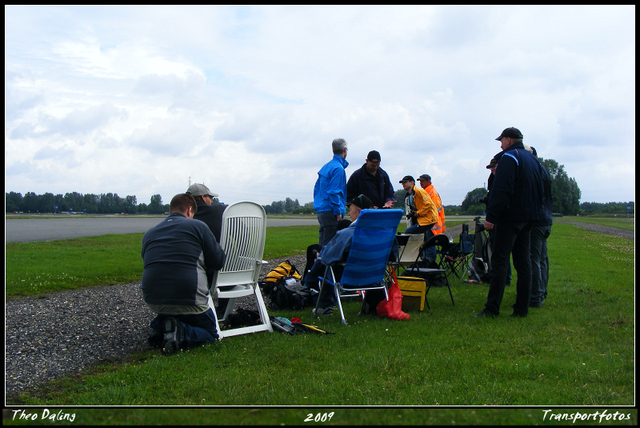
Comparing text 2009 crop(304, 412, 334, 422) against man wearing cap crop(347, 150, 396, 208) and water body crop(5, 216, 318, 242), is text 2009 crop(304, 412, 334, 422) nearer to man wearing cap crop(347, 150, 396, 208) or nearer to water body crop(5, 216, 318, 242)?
man wearing cap crop(347, 150, 396, 208)

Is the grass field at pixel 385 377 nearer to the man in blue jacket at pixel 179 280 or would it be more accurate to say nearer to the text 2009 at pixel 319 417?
the text 2009 at pixel 319 417

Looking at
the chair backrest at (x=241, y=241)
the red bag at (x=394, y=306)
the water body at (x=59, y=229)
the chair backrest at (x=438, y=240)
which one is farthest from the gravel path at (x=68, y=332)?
the water body at (x=59, y=229)

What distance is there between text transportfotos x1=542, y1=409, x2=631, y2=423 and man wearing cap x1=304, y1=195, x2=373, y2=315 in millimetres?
3410

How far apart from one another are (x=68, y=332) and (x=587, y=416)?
4.79 metres

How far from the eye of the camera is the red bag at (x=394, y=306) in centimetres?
568

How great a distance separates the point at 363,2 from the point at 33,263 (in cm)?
1063

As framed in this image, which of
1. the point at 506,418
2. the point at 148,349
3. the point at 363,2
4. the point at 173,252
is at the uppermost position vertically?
the point at 363,2

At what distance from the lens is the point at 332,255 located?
5.70m

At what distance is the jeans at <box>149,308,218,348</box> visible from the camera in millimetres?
4336

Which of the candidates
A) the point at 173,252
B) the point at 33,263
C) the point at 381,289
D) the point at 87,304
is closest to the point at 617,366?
the point at 381,289

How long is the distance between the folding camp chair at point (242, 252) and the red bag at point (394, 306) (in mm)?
1499

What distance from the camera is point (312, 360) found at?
3.94 metres

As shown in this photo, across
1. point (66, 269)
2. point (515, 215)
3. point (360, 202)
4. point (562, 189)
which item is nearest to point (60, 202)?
point (66, 269)

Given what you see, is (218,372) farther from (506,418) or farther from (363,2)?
(363,2)
